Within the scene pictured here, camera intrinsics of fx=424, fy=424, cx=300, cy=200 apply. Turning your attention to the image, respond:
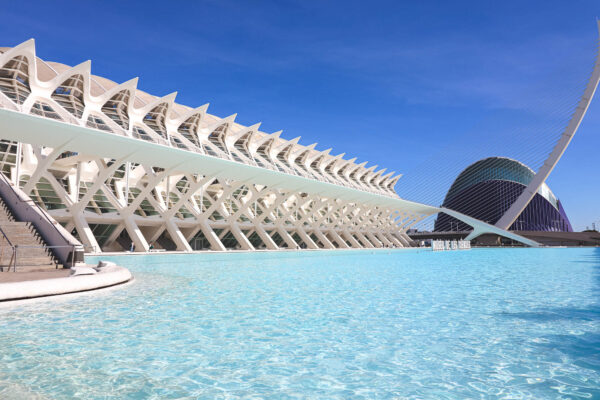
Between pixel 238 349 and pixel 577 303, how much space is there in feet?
16.7

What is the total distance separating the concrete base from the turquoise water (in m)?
0.39

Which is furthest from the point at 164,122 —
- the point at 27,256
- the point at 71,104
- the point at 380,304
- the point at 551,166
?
the point at 551,166

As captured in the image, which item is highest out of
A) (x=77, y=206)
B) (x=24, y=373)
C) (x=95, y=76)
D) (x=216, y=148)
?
(x=95, y=76)

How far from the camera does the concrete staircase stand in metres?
8.05

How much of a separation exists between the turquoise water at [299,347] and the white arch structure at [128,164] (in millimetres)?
12425

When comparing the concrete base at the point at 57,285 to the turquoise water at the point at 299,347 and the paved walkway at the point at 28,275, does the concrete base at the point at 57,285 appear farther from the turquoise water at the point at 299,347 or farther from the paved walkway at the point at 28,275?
the paved walkway at the point at 28,275

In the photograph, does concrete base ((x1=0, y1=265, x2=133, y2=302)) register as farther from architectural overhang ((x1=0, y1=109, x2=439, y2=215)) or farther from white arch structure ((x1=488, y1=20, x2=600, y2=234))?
white arch structure ((x1=488, y1=20, x2=600, y2=234))

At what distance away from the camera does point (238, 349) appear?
11.8ft

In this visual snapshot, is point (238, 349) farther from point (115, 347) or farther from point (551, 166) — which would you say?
point (551, 166)

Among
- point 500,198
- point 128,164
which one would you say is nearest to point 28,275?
point 128,164

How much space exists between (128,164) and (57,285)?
59.3 ft

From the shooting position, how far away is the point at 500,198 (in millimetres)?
64812

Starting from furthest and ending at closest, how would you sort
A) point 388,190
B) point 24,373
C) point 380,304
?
point 388,190, point 380,304, point 24,373

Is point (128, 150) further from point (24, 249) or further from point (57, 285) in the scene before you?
point (57, 285)
